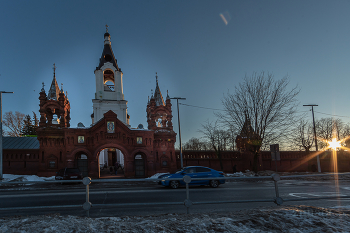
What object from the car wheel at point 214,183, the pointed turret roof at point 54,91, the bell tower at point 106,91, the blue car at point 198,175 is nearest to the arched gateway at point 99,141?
the pointed turret roof at point 54,91

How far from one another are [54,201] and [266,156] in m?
29.9

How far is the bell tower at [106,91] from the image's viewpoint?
39.3m

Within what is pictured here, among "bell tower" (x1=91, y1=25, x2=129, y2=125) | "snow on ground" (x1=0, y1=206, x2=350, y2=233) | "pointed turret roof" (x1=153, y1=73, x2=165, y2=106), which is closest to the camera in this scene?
"snow on ground" (x1=0, y1=206, x2=350, y2=233)

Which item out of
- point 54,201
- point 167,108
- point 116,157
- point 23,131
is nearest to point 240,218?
point 54,201

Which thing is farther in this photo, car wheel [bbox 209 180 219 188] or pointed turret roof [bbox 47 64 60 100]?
pointed turret roof [bbox 47 64 60 100]

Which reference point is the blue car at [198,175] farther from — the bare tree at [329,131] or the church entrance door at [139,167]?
the bare tree at [329,131]

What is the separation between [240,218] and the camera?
17.0 ft

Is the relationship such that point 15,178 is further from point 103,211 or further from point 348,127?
point 348,127

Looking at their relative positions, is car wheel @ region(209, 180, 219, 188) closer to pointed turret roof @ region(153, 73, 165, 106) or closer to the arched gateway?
the arched gateway

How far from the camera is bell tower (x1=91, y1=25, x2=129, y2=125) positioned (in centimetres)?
3928

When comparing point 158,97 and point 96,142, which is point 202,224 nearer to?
point 96,142

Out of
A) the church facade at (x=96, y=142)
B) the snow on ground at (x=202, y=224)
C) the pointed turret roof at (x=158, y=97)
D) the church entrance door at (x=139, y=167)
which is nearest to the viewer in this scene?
the snow on ground at (x=202, y=224)

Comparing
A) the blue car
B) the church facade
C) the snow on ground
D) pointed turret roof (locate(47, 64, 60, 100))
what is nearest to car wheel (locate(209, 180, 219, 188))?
the blue car

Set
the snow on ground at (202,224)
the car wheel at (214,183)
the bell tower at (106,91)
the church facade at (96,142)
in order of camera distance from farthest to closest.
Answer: the bell tower at (106,91) < the church facade at (96,142) < the car wheel at (214,183) < the snow on ground at (202,224)
